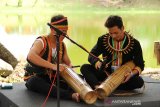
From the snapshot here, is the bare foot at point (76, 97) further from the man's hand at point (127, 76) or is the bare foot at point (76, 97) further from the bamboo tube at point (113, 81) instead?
the man's hand at point (127, 76)

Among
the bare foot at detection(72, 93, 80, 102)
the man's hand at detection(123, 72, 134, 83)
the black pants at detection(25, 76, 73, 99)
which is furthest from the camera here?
the man's hand at detection(123, 72, 134, 83)

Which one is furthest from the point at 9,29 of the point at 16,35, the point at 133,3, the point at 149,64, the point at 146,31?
the point at 133,3

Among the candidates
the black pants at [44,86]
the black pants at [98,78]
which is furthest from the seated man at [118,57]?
the black pants at [44,86]

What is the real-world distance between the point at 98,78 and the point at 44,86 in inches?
22.3

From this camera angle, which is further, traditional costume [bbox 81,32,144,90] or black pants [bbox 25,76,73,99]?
traditional costume [bbox 81,32,144,90]

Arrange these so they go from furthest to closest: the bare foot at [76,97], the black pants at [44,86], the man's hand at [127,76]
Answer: the man's hand at [127,76] → the black pants at [44,86] → the bare foot at [76,97]

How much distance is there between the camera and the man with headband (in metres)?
3.53

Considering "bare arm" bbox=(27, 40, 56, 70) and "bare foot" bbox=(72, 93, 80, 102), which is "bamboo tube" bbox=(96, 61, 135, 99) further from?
"bare arm" bbox=(27, 40, 56, 70)

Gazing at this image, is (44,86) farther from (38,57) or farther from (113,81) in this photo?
Result: (113,81)

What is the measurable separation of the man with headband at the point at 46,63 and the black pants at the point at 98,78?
0.61 ft

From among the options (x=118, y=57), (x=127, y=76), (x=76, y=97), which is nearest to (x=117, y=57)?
(x=118, y=57)

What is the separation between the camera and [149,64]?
8.59 m

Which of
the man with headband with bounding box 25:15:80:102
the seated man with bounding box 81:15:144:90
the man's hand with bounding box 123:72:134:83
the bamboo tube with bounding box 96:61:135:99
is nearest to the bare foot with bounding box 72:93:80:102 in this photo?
the man with headband with bounding box 25:15:80:102

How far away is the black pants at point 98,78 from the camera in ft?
12.4
